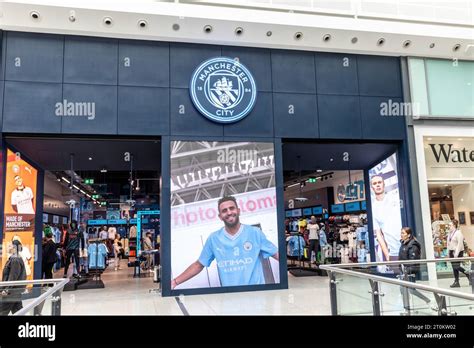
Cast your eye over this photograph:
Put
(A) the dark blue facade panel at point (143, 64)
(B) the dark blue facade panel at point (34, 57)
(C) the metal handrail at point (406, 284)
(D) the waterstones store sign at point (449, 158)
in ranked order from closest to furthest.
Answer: (C) the metal handrail at point (406, 284), (B) the dark blue facade panel at point (34, 57), (A) the dark blue facade panel at point (143, 64), (D) the waterstones store sign at point (449, 158)

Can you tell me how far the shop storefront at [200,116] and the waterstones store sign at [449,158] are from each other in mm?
1430

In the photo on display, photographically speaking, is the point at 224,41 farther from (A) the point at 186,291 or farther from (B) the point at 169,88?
(A) the point at 186,291

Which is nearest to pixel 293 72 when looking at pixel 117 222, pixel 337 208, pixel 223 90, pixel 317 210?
pixel 223 90

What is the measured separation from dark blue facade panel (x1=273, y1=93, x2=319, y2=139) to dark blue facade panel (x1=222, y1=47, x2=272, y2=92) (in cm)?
36

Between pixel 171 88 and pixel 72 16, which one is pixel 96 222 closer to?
pixel 171 88

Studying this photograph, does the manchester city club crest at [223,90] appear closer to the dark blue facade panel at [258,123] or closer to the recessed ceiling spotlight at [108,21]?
the dark blue facade panel at [258,123]

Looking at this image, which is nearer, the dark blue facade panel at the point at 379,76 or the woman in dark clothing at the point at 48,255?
the dark blue facade panel at the point at 379,76

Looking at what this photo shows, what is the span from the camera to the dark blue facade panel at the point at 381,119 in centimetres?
939

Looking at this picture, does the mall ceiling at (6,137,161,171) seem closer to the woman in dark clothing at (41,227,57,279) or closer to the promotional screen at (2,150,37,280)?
the promotional screen at (2,150,37,280)

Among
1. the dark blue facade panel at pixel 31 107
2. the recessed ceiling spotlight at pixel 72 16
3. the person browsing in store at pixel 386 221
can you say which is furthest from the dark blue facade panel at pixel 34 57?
the person browsing in store at pixel 386 221

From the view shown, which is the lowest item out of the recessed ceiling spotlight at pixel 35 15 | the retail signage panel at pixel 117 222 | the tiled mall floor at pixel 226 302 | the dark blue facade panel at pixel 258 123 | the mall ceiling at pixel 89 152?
the tiled mall floor at pixel 226 302

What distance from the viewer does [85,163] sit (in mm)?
10922

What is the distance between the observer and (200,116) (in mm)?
8633

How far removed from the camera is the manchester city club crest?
8.62 m
